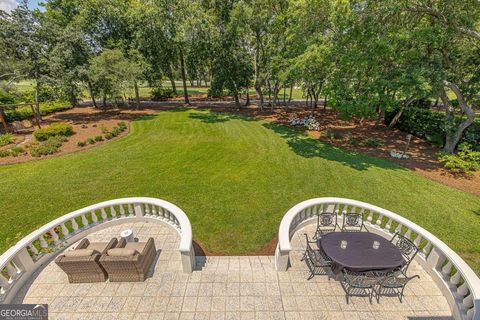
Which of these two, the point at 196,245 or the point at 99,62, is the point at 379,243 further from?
the point at 99,62

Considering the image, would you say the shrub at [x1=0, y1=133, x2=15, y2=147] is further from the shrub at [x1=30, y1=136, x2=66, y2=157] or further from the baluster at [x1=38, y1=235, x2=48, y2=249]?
the baluster at [x1=38, y1=235, x2=48, y2=249]

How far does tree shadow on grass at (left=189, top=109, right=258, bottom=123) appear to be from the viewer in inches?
873

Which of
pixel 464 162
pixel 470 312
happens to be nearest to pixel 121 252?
pixel 470 312

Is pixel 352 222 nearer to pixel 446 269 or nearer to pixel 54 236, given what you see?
pixel 446 269

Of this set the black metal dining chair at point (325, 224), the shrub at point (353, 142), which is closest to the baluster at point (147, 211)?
the black metal dining chair at point (325, 224)

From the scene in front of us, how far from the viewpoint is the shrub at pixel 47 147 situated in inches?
516

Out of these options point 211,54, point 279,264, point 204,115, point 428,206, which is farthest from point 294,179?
point 211,54

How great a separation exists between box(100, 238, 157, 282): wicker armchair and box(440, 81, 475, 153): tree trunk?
50.3 ft

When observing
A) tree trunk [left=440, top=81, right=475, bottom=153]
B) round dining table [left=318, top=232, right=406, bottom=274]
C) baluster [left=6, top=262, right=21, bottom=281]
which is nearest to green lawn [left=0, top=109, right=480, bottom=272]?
baluster [left=6, top=262, right=21, bottom=281]

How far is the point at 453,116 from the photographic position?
12.7 meters

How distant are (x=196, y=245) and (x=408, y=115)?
64.2ft

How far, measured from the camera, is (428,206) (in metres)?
8.67

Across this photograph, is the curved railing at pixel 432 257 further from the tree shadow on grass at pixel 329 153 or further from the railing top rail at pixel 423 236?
the tree shadow on grass at pixel 329 153

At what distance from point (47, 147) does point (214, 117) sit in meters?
14.0
